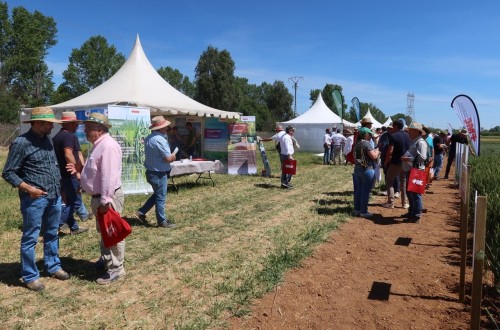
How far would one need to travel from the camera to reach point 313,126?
24859mm

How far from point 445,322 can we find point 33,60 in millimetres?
53922

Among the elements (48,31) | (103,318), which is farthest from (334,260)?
(48,31)

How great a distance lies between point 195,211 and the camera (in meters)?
7.32

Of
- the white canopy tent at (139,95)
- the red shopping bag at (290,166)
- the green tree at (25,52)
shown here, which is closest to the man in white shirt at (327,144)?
the white canopy tent at (139,95)

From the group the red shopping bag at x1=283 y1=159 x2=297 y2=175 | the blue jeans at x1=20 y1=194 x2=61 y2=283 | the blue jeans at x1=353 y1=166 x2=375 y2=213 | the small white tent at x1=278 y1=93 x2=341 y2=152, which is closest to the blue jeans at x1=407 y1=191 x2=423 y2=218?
the blue jeans at x1=353 y1=166 x2=375 y2=213

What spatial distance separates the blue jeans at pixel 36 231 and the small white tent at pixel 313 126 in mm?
21369

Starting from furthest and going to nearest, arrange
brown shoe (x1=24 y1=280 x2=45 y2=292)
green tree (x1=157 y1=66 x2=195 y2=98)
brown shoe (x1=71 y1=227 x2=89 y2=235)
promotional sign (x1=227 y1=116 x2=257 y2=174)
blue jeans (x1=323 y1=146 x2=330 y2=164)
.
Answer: green tree (x1=157 y1=66 x2=195 y2=98) → blue jeans (x1=323 y1=146 x2=330 y2=164) → promotional sign (x1=227 y1=116 x2=257 y2=174) → brown shoe (x1=71 y1=227 x2=89 y2=235) → brown shoe (x1=24 y1=280 x2=45 y2=292)

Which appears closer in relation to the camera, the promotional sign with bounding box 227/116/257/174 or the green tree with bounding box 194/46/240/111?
the promotional sign with bounding box 227/116/257/174

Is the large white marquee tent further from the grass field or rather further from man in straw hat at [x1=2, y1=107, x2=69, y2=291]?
man in straw hat at [x1=2, y1=107, x2=69, y2=291]

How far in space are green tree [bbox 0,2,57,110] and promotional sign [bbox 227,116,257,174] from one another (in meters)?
39.6

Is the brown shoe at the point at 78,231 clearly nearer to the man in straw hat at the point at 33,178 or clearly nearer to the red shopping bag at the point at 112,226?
the man in straw hat at the point at 33,178

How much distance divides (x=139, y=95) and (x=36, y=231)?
860 cm

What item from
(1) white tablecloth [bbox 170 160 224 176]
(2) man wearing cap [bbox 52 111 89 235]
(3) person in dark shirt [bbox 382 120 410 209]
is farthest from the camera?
(1) white tablecloth [bbox 170 160 224 176]

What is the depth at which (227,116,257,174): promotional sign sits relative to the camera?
13086mm
